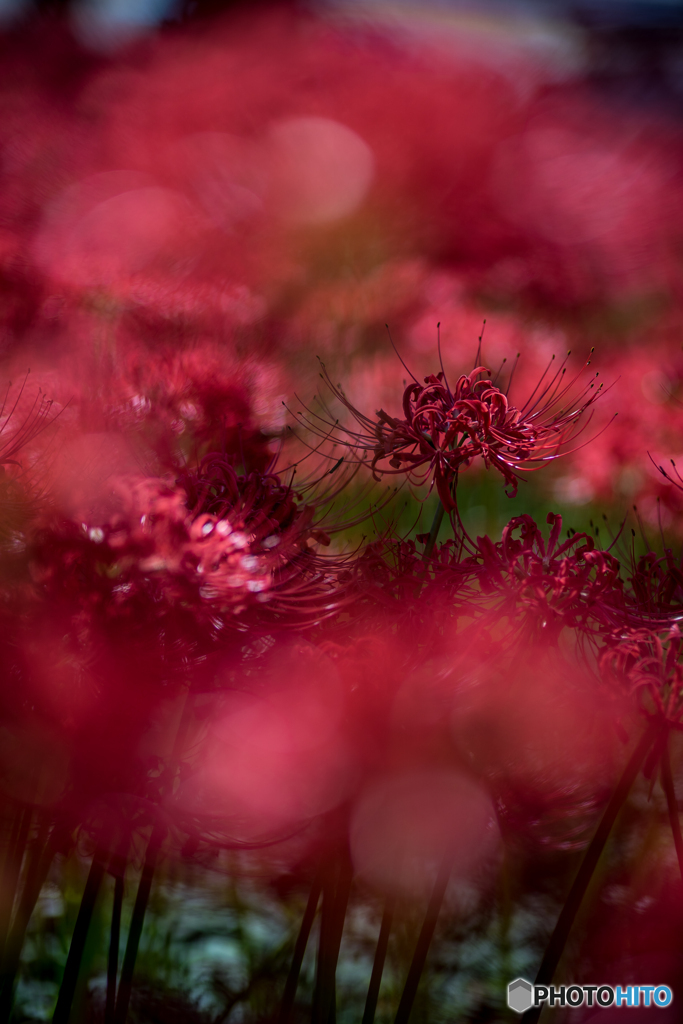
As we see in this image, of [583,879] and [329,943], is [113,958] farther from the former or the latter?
[583,879]

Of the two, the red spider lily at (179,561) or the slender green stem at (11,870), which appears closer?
the red spider lily at (179,561)

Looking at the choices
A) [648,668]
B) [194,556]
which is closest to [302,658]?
[194,556]

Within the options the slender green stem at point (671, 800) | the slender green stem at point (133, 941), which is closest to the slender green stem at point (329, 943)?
Answer: the slender green stem at point (133, 941)

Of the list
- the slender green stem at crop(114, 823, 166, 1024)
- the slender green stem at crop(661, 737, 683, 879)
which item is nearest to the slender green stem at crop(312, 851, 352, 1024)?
the slender green stem at crop(114, 823, 166, 1024)

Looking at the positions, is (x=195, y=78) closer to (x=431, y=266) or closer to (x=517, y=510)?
(x=431, y=266)

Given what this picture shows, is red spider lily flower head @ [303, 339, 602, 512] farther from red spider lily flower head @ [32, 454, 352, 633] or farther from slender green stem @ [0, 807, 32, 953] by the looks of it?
slender green stem @ [0, 807, 32, 953]

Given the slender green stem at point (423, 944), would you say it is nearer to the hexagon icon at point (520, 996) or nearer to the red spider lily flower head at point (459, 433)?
the hexagon icon at point (520, 996)
